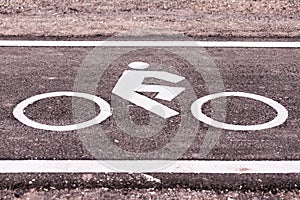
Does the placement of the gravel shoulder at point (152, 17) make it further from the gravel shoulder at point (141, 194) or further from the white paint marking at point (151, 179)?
the gravel shoulder at point (141, 194)

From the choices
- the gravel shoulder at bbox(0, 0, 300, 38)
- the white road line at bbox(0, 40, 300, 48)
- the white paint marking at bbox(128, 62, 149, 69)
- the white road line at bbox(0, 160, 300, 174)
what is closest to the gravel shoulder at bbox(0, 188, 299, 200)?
the white road line at bbox(0, 160, 300, 174)

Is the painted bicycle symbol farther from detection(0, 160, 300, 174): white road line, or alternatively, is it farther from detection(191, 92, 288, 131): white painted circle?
detection(0, 160, 300, 174): white road line

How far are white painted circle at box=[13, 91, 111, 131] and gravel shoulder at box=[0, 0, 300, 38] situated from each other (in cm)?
225

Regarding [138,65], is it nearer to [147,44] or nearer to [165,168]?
[147,44]

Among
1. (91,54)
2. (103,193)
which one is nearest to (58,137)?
(103,193)

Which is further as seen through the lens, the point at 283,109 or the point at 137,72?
the point at 137,72

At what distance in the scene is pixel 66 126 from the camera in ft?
19.0

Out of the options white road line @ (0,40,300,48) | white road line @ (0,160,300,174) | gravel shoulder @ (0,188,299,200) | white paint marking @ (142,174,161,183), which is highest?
white road line @ (0,40,300,48)

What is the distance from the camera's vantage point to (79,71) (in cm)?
717

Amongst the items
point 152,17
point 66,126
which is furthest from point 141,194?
point 152,17

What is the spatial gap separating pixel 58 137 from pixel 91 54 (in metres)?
2.42

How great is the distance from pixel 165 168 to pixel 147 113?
3.69 feet

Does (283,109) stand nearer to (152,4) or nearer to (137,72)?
(137,72)

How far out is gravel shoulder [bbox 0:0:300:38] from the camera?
28.5ft
